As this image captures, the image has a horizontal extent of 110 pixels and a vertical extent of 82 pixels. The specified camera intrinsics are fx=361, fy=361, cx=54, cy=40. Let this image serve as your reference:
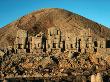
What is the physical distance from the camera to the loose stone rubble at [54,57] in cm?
7644

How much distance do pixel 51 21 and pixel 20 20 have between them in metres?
14.7

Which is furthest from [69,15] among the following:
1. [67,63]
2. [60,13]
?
[67,63]

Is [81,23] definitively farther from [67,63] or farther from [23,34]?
[67,63]

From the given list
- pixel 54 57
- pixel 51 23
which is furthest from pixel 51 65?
pixel 51 23

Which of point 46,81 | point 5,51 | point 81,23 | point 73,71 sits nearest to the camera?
point 46,81

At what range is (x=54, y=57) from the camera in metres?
83.4

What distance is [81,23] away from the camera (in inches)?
5817

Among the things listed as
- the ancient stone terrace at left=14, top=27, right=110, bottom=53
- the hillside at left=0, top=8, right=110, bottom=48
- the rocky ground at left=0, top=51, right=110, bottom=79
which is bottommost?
the rocky ground at left=0, top=51, right=110, bottom=79

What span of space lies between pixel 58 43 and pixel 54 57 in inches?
353

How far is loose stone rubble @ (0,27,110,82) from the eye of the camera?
76.4m

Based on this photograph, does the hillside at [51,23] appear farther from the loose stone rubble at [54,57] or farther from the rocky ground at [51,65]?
the rocky ground at [51,65]

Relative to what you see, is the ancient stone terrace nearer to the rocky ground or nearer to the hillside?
the rocky ground

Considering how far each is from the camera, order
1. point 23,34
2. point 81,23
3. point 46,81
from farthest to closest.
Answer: point 81,23 < point 23,34 < point 46,81

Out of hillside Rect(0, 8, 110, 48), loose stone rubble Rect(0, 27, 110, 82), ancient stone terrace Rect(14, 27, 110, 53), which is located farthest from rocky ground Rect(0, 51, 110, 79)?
hillside Rect(0, 8, 110, 48)
